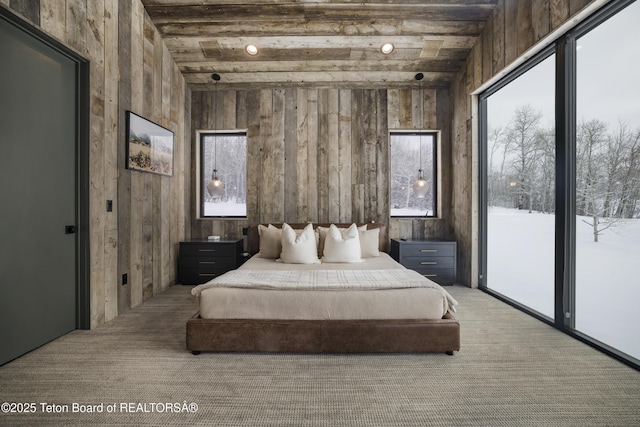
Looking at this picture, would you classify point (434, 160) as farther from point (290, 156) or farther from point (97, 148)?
point (97, 148)

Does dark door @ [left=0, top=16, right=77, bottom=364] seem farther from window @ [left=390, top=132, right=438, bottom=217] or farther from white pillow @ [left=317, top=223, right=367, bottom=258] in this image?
window @ [left=390, top=132, right=438, bottom=217]

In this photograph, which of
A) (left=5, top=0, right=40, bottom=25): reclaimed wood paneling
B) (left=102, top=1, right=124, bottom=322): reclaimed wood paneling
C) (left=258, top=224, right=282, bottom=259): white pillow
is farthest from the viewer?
(left=258, top=224, right=282, bottom=259): white pillow

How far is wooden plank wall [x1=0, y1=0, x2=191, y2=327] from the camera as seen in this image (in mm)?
2777

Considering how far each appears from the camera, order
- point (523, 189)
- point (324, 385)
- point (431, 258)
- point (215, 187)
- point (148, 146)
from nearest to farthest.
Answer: point (324, 385)
point (523, 189)
point (148, 146)
point (431, 258)
point (215, 187)

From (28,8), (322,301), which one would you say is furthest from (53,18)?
(322,301)

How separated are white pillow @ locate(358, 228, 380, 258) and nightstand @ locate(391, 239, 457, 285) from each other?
1.57 feet

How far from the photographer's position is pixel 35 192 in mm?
2402

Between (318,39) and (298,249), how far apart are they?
2.77 metres

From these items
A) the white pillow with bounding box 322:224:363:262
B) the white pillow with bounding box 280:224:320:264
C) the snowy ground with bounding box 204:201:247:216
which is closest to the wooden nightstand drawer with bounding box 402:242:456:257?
the white pillow with bounding box 322:224:363:262

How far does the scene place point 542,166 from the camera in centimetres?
315

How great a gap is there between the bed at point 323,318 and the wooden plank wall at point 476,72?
7.23 feet

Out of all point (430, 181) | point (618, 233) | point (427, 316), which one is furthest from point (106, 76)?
point (618, 233)

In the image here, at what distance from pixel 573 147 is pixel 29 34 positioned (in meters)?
4.64

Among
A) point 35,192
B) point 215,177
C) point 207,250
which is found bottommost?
point 207,250
